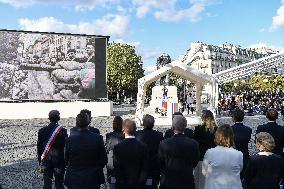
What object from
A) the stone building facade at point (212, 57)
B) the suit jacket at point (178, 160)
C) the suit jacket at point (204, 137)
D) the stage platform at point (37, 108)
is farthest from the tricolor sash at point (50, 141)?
the stone building facade at point (212, 57)

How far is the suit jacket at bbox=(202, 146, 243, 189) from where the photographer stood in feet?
15.8

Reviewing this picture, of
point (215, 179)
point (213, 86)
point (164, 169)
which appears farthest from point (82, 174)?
point (213, 86)

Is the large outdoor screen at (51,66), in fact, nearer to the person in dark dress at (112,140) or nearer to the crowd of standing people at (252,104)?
the crowd of standing people at (252,104)

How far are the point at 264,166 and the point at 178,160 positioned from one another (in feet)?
3.80

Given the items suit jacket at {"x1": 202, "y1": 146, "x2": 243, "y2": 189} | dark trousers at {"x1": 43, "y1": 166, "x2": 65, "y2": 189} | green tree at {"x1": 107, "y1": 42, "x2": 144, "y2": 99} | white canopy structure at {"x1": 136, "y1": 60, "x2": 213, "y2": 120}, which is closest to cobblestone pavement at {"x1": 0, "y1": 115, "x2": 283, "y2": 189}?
dark trousers at {"x1": 43, "y1": 166, "x2": 65, "y2": 189}

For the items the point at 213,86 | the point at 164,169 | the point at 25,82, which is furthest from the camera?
the point at 25,82

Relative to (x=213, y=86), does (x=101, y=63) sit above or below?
above

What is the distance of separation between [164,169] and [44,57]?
26.8 metres

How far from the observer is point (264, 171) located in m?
4.96

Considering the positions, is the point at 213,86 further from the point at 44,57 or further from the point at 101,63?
the point at 44,57

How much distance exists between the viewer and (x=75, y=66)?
102 ft

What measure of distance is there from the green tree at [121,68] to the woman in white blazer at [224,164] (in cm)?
5642

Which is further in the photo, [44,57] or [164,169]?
[44,57]

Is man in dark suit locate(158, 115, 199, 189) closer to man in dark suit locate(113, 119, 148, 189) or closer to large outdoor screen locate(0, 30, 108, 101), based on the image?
man in dark suit locate(113, 119, 148, 189)
